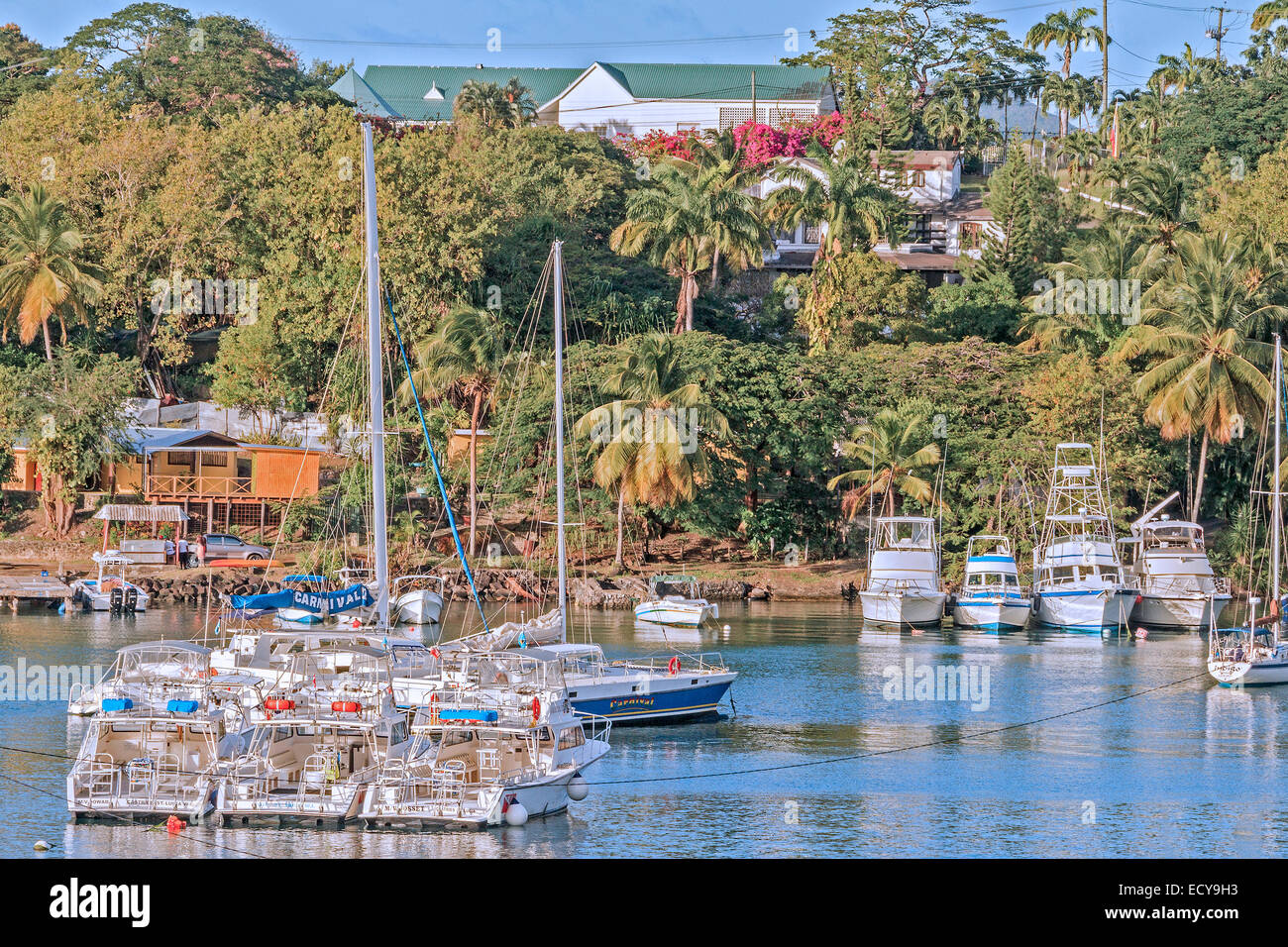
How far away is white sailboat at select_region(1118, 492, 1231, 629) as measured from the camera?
6744cm

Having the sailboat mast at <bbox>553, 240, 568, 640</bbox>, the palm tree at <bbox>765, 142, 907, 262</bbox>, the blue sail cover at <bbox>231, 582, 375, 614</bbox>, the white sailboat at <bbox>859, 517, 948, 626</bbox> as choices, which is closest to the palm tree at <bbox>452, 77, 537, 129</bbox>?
the palm tree at <bbox>765, 142, 907, 262</bbox>

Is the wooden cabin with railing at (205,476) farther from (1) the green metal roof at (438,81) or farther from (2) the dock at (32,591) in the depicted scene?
(1) the green metal roof at (438,81)

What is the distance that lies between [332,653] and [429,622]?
23.9 m

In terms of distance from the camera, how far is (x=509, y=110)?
101188 mm

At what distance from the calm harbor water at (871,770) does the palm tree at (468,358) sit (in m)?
15.3

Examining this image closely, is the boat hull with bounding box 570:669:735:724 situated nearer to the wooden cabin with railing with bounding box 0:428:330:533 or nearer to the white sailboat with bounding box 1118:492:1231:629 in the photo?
the white sailboat with bounding box 1118:492:1231:629

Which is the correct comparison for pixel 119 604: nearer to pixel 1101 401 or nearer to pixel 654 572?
pixel 654 572

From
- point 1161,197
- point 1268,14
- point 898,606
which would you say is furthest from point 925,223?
point 898,606

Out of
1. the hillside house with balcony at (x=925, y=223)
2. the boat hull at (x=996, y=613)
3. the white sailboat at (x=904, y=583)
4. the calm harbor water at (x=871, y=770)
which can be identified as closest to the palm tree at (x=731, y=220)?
the hillside house with balcony at (x=925, y=223)

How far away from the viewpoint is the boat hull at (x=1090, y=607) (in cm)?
6519

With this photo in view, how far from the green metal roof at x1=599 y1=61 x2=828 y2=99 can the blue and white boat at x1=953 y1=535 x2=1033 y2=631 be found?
62807 mm

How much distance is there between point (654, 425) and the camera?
68.4 m

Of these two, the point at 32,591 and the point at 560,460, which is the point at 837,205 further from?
the point at 32,591
